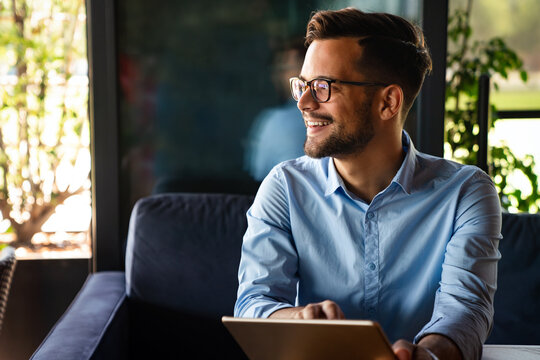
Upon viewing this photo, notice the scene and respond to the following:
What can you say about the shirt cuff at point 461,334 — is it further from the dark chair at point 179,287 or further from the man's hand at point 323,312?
the dark chair at point 179,287

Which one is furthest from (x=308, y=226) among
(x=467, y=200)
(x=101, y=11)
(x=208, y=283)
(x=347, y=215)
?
(x=101, y=11)

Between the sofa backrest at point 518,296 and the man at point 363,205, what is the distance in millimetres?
594

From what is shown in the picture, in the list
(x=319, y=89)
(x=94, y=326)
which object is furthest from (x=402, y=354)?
(x=94, y=326)

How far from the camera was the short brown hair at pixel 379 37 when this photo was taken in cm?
160

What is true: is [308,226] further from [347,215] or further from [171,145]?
[171,145]

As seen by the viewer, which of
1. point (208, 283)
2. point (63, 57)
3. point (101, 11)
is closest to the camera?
point (208, 283)

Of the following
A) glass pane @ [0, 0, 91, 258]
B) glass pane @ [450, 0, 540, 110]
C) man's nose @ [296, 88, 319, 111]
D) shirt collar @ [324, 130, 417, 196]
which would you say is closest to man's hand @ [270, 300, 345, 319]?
shirt collar @ [324, 130, 417, 196]

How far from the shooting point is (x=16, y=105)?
268cm

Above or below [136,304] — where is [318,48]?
above

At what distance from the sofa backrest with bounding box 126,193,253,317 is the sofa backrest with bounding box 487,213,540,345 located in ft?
2.98

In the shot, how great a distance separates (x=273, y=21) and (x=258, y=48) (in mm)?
119

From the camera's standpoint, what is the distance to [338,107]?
1.59 meters

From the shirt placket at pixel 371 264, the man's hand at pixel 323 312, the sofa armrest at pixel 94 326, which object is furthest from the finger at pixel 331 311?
the sofa armrest at pixel 94 326

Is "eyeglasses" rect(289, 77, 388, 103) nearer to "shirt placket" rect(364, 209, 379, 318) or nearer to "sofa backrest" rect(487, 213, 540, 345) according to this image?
"shirt placket" rect(364, 209, 379, 318)
